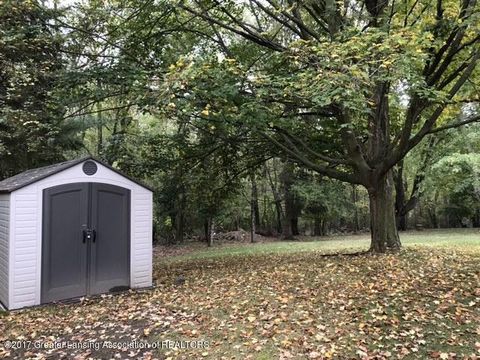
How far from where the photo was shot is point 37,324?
5152 mm

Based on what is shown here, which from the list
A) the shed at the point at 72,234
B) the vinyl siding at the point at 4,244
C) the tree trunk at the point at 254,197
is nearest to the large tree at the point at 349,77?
the shed at the point at 72,234

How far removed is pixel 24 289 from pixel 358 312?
5027 millimetres

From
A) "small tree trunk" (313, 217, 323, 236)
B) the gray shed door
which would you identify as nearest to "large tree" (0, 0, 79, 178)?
the gray shed door

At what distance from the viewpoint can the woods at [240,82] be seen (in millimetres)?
5922

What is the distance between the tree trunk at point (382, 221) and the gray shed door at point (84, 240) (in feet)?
18.8

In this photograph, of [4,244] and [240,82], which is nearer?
[4,244]

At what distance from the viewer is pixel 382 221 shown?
9070 mm

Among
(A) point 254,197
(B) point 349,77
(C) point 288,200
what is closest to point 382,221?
(B) point 349,77

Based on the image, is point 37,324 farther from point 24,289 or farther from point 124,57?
point 124,57

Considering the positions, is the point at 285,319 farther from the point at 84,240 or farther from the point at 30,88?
the point at 30,88

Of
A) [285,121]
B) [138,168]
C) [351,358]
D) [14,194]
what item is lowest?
[351,358]

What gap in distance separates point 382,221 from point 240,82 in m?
4.98

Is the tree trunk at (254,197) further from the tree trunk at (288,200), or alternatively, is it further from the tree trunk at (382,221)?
the tree trunk at (382,221)

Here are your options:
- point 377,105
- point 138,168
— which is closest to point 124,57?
point 138,168
